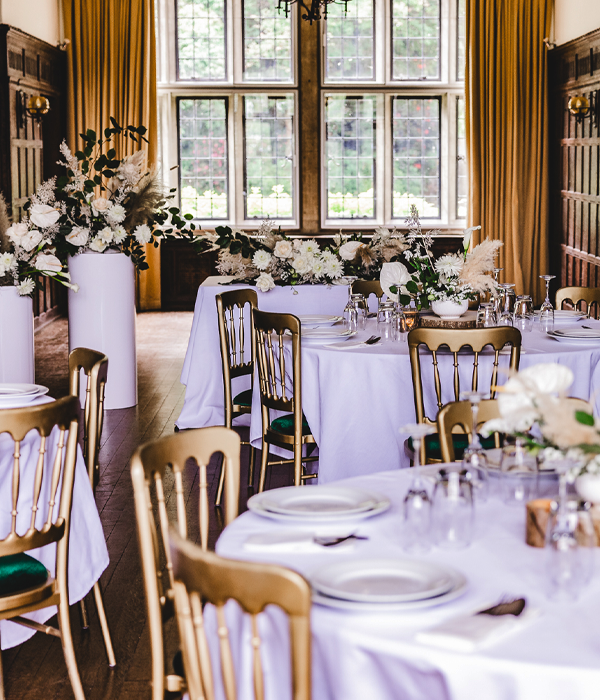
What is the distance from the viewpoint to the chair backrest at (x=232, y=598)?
1225mm

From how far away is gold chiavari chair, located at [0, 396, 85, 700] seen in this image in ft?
7.61

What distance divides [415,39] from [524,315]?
7.83 meters

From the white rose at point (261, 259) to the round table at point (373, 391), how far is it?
1.91 metres

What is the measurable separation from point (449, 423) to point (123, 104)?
9.35 meters

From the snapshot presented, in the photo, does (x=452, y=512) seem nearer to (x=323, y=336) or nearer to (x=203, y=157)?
(x=323, y=336)

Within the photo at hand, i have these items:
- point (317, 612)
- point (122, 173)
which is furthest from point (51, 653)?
point (122, 173)

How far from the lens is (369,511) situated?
6.23 feet

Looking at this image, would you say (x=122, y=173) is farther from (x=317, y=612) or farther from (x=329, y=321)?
(x=317, y=612)

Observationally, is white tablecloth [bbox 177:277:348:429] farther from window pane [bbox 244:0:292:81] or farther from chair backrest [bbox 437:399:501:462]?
window pane [bbox 244:0:292:81]

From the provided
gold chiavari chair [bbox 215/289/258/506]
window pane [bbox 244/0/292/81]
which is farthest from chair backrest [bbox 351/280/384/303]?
window pane [bbox 244/0/292/81]

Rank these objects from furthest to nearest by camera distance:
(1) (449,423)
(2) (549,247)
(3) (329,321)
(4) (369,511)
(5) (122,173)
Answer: (2) (549,247) → (5) (122,173) → (3) (329,321) → (1) (449,423) → (4) (369,511)

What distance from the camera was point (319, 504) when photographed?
1.98m

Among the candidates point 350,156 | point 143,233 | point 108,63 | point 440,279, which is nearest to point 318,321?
point 440,279

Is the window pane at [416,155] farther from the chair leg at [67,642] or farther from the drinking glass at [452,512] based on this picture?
the drinking glass at [452,512]
